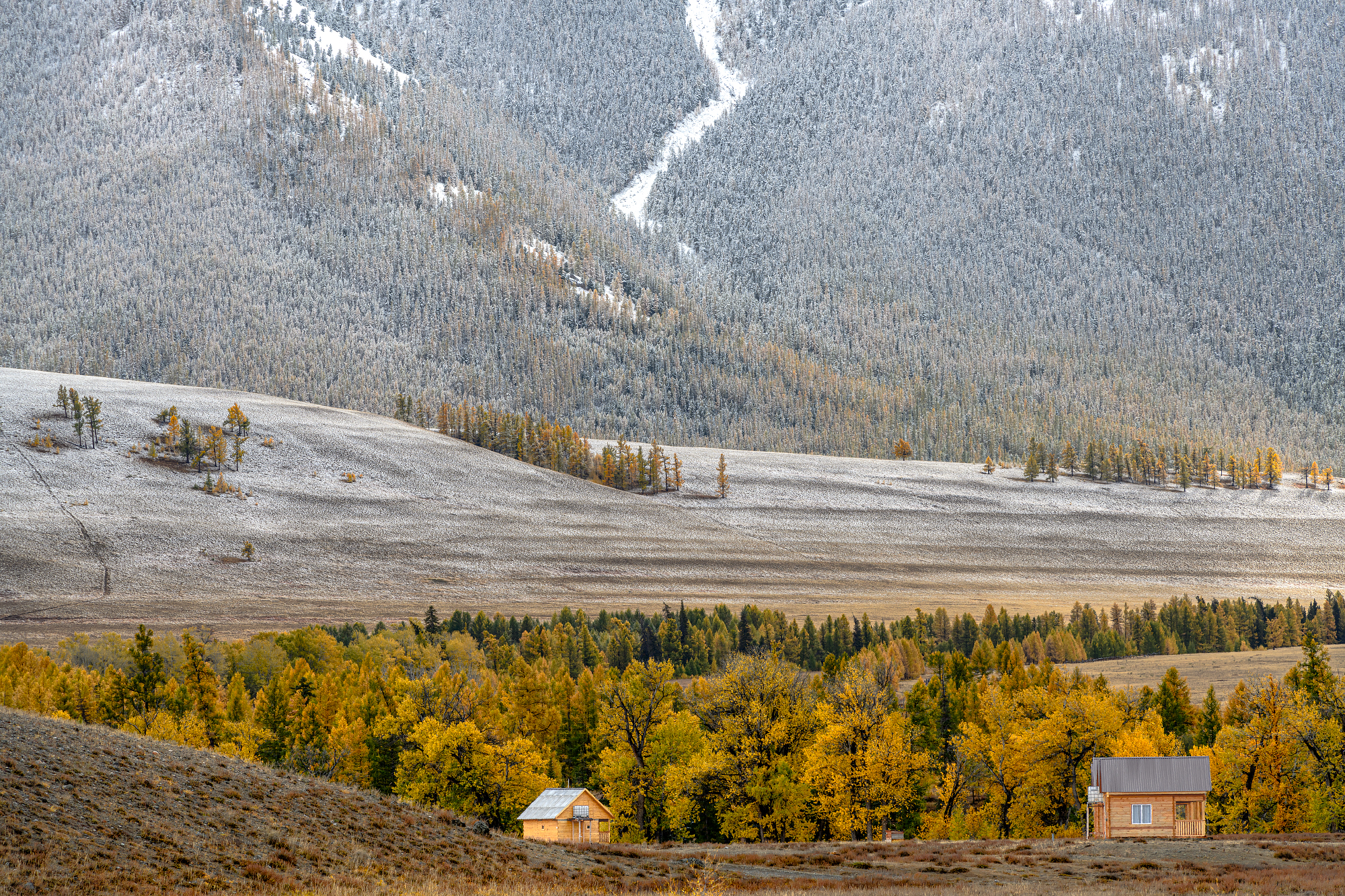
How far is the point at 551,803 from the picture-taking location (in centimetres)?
5741

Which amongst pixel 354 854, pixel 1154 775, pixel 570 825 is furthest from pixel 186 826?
pixel 1154 775

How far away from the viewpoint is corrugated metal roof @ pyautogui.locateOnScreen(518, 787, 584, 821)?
56469mm

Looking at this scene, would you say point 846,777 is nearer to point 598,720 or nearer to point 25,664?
point 598,720

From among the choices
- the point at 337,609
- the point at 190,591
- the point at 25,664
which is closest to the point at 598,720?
the point at 25,664

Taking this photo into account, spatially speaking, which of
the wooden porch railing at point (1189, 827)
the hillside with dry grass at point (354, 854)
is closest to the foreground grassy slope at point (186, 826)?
the hillside with dry grass at point (354, 854)

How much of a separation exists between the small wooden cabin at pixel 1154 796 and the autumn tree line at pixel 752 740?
7893 millimetres

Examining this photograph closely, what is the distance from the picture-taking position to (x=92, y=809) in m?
29.5

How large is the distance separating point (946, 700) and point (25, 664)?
69278 millimetres

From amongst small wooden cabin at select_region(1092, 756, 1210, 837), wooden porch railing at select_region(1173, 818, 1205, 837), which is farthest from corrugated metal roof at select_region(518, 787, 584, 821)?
wooden porch railing at select_region(1173, 818, 1205, 837)

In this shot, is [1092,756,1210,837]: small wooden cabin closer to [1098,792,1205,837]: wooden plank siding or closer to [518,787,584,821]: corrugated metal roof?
[1098,792,1205,837]: wooden plank siding

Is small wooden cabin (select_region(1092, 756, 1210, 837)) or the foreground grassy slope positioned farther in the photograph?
small wooden cabin (select_region(1092, 756, 1210, 837))

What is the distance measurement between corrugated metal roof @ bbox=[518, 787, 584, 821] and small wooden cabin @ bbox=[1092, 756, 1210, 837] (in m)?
25.4

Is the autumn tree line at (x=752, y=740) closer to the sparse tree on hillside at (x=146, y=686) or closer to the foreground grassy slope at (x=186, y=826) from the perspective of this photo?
the sparse tree on hillside at (x=146, y=686)

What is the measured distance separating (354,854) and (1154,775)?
122 ft
